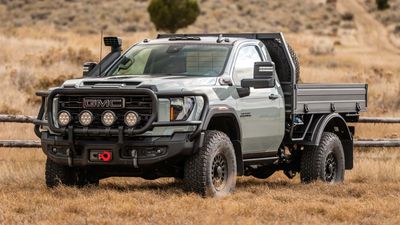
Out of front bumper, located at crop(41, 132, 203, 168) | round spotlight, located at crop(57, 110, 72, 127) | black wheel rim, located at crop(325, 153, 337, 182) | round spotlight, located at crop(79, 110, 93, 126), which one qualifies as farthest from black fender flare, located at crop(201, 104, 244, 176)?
black wheel rim, located at crop(325, 153, 337, 182)

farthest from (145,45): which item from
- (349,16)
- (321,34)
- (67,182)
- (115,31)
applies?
(349,16)

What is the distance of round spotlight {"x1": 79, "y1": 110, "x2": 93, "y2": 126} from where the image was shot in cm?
1088

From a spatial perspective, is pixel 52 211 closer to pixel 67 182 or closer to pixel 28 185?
pixel 67 182

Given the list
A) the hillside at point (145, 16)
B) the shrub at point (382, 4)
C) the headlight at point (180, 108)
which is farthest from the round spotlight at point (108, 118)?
the shrub at point (382, 4)

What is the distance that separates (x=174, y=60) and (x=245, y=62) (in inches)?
33.0

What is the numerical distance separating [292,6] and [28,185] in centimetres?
7213

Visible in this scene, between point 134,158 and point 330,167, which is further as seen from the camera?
point 330,167

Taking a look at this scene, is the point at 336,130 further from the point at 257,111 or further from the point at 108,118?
the point at 108,118

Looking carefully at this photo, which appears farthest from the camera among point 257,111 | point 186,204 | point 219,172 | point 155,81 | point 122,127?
point 257,111

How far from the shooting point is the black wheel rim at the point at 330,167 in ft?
44.7

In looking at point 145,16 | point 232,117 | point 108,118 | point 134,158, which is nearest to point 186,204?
point 134,158

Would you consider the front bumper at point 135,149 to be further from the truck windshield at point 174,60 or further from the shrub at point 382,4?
the shrub at point 382,4

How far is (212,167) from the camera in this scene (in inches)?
438

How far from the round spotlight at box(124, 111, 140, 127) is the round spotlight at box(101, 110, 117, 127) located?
0.13 metres
